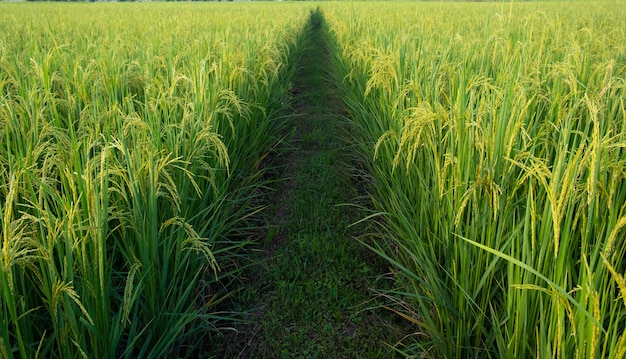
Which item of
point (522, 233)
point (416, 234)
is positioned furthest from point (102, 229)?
point (522, 233)

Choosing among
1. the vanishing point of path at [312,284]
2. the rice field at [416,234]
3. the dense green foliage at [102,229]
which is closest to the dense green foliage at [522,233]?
the rice field at [416,234]

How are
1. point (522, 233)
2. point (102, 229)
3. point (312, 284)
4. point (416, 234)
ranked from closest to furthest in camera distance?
point (102, 229)
point (522, 233)
point (416, 234)
point (312, 284)

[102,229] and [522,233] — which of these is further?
[522,233]

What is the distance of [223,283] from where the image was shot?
241 cm

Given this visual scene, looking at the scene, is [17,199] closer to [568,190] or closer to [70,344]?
[70,344]

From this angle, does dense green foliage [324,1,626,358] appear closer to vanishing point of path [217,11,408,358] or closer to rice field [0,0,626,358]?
rice field [0,0,626,358]

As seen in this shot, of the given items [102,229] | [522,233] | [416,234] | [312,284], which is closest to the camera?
[102,229]

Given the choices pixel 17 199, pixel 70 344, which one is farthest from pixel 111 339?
pixel 17 199

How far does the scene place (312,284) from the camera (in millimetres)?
2459

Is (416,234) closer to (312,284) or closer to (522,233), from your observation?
(522,233)

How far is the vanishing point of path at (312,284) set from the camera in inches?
80.4

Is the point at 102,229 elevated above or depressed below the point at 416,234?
above

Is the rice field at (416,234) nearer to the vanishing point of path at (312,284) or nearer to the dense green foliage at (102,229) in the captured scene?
the dense green foliage at (102,229)

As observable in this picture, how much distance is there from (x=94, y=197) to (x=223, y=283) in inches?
51.7
